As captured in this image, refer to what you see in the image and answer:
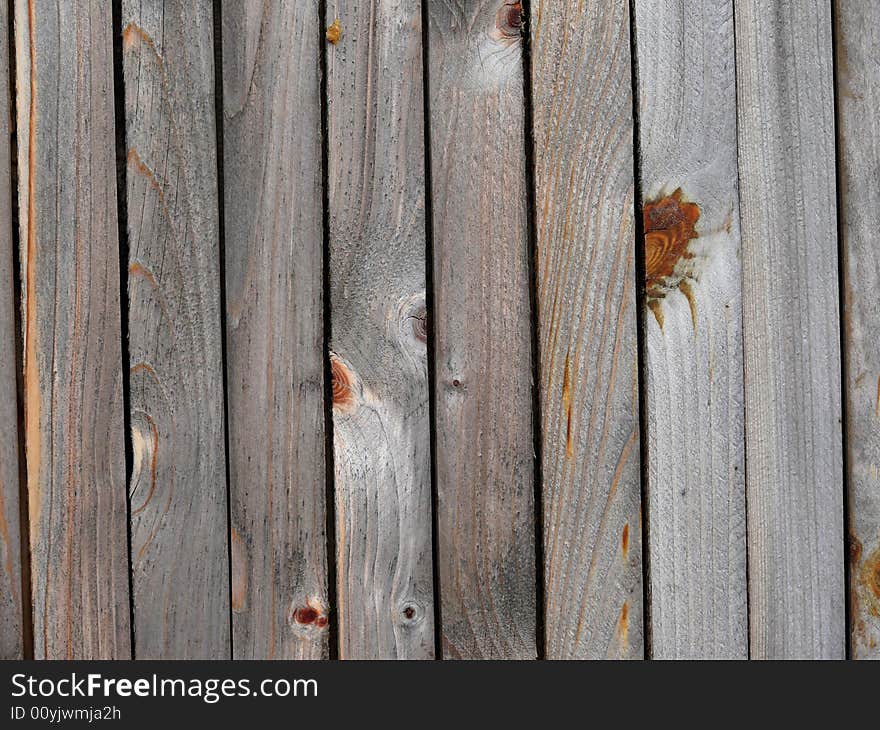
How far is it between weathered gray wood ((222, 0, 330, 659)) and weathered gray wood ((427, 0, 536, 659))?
19 cm

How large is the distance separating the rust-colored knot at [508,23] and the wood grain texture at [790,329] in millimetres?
329

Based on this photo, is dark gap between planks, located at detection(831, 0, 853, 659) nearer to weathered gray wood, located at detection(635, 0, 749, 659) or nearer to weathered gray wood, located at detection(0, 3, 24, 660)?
weathered gray wood, located at detection(635, 0, 749, 659)

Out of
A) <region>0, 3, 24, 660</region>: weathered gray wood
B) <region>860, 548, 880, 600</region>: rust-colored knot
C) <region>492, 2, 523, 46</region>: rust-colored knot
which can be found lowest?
<region>860, 548, 880, 600</region>: rust-colored knot

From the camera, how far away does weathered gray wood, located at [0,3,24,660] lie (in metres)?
1.27

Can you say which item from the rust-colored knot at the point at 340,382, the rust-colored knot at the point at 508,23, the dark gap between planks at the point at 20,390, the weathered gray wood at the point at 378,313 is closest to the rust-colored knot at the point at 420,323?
the weathered gray wood at the point at 378,313

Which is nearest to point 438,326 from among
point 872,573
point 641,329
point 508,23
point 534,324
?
point 534,324

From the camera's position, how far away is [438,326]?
1.28 meters

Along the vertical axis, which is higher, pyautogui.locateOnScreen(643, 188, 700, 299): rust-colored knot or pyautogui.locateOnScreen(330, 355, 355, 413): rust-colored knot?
pyautogui.locateOnScreen(643, 188, 700, 299): rust-colored knot

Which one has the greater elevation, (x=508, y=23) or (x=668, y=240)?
(x=508, y=23)

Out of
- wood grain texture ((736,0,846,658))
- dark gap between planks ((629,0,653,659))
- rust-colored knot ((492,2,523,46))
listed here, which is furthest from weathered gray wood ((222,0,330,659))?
wood grain texture ((736,0,846,658))

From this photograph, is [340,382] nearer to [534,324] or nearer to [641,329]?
[534,324]

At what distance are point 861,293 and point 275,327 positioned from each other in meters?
0.89

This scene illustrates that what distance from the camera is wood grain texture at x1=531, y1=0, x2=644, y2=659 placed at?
127 cm

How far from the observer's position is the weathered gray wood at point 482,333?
1.27m
